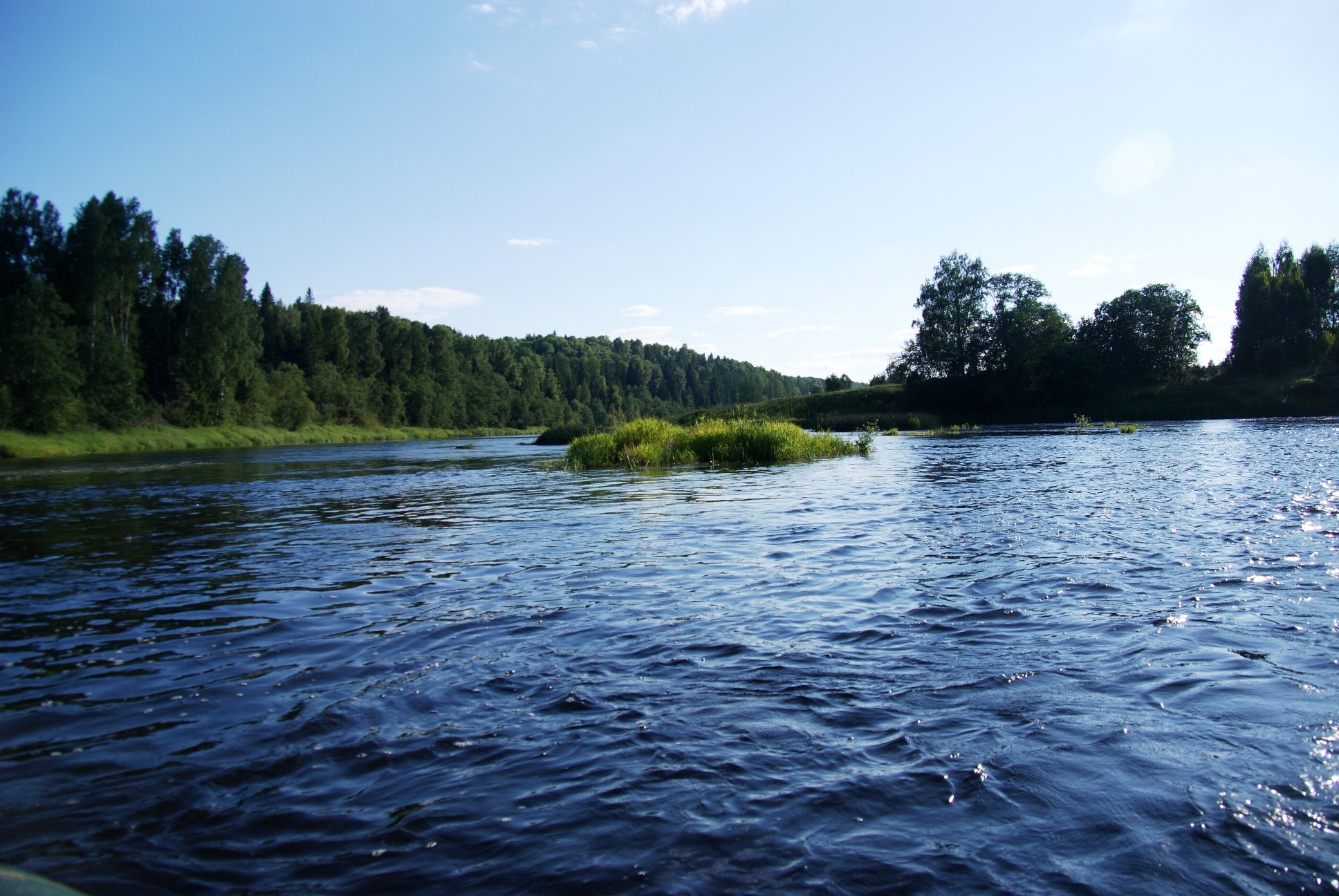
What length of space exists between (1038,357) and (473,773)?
308 ft

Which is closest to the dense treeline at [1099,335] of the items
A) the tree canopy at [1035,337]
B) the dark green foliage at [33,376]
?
the tree canopy at [1035,337]

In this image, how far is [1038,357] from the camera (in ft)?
284

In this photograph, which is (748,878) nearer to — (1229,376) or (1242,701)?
(1242,701)

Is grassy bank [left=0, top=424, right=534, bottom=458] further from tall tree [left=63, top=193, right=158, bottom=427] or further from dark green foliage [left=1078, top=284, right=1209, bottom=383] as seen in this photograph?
dark green foliage [left=1078, top=284, right=1209, bottom=383]

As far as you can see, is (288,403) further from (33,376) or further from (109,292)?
(33,376)

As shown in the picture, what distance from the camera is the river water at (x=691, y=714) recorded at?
3406 millimetres

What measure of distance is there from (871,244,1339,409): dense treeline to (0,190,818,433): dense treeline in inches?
1464

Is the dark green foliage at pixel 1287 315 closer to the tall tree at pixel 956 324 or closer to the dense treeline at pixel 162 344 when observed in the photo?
the tall tree at pixel 956 324

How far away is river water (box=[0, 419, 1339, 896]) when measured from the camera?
341 cm

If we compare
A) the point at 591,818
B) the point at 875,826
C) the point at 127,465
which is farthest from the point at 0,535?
the point at 127,465

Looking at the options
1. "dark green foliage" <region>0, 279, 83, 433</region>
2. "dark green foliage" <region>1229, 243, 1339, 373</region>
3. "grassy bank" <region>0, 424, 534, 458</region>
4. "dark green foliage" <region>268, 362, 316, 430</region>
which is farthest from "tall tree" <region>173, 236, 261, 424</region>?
"dark green foliage" <region>1229, 243, 1339, 373</region>

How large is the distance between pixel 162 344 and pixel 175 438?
19957 millimetres

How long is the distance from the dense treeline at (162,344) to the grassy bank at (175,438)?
1723 mm

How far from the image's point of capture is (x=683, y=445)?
31188 millimetres
